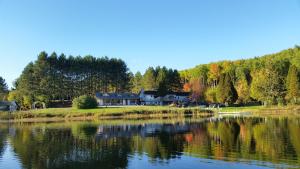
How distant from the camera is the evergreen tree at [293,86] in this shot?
92.9 m

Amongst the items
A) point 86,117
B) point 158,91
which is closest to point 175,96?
point 158,91

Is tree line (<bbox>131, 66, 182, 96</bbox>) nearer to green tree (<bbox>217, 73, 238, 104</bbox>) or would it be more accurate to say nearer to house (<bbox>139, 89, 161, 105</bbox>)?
house (<bbox>139, 89, 161, 105</bbox>)

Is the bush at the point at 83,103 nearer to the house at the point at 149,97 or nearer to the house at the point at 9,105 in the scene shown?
the house at the point at 9,105

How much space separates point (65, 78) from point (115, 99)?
18356 millimetres

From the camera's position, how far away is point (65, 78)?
398 ft

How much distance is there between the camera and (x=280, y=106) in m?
90.6

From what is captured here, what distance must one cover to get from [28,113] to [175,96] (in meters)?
60.0

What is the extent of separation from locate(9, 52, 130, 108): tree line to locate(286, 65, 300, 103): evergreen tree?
62.2 meters

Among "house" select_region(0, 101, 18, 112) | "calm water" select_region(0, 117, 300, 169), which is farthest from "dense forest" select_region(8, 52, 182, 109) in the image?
"calm water" select_region(0, 117, 300, 169)

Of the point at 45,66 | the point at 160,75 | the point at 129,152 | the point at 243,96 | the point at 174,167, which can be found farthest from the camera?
the point at 160,75

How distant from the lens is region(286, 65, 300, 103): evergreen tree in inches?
3659

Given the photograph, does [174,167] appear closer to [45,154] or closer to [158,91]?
[45,154]

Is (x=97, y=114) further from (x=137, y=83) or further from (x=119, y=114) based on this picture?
(x=137, y=83)

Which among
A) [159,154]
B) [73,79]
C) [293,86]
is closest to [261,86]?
[293,86]
